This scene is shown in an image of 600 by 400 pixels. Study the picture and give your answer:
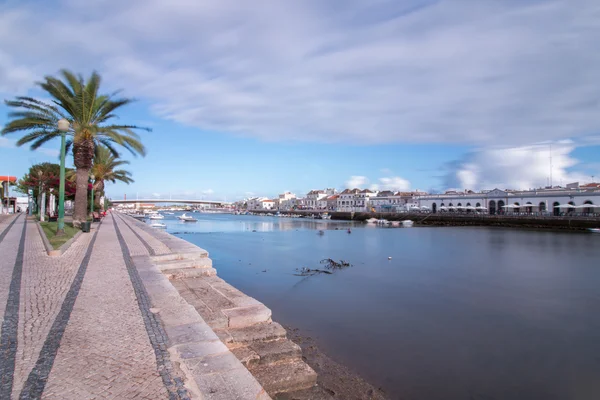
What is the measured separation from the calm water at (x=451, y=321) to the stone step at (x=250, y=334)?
6.42 feet

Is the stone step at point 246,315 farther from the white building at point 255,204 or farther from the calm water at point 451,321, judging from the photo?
the white building at point 255,204

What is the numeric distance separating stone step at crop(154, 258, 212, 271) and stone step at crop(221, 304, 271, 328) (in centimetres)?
362

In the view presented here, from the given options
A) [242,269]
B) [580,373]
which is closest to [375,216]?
[242,269]

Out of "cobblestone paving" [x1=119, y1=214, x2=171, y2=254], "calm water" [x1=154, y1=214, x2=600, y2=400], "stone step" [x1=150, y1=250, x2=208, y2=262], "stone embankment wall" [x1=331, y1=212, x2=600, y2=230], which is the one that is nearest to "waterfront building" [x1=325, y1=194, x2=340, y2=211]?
"stone embankment wall" [x1=331, y1=212, x2=600, y2=230]

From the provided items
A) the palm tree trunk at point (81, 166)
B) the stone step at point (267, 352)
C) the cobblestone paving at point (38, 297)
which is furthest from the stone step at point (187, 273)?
the palm tree trunk at point (81, 166)

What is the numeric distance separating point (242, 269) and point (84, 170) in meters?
9.67

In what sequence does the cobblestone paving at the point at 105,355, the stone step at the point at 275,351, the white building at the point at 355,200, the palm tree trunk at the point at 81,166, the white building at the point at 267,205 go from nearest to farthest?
the cobblestone paving at the point at 105,355 < the stone step at the point at 275,351 < the palm tree trunk at the point at 81,166 < the white building at the point at 355,200 < the white building at the point at 267,205

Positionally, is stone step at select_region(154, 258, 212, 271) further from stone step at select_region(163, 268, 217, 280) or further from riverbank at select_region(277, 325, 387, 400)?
→ riverbank at select_region(277, 325, 387, 400)

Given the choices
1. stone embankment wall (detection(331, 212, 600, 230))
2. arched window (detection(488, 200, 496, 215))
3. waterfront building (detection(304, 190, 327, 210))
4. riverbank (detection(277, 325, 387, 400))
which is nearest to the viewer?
riverbank (detection(277, 325, 387, 400))

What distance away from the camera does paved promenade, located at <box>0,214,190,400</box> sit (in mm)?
3158

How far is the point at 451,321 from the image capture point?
9.73 meters

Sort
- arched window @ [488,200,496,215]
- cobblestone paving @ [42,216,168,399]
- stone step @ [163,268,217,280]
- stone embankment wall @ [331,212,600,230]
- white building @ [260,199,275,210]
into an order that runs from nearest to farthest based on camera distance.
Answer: cobblestone paving @ [42,216,168,399] < stone step @ [163,268,217,280] < stone embankment wall @ [331,212,600,230] < arched window @ [488,200,496,215] < white building @ [260,199,275,210]

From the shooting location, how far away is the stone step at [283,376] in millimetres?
4816

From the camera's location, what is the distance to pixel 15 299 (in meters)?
5.65
